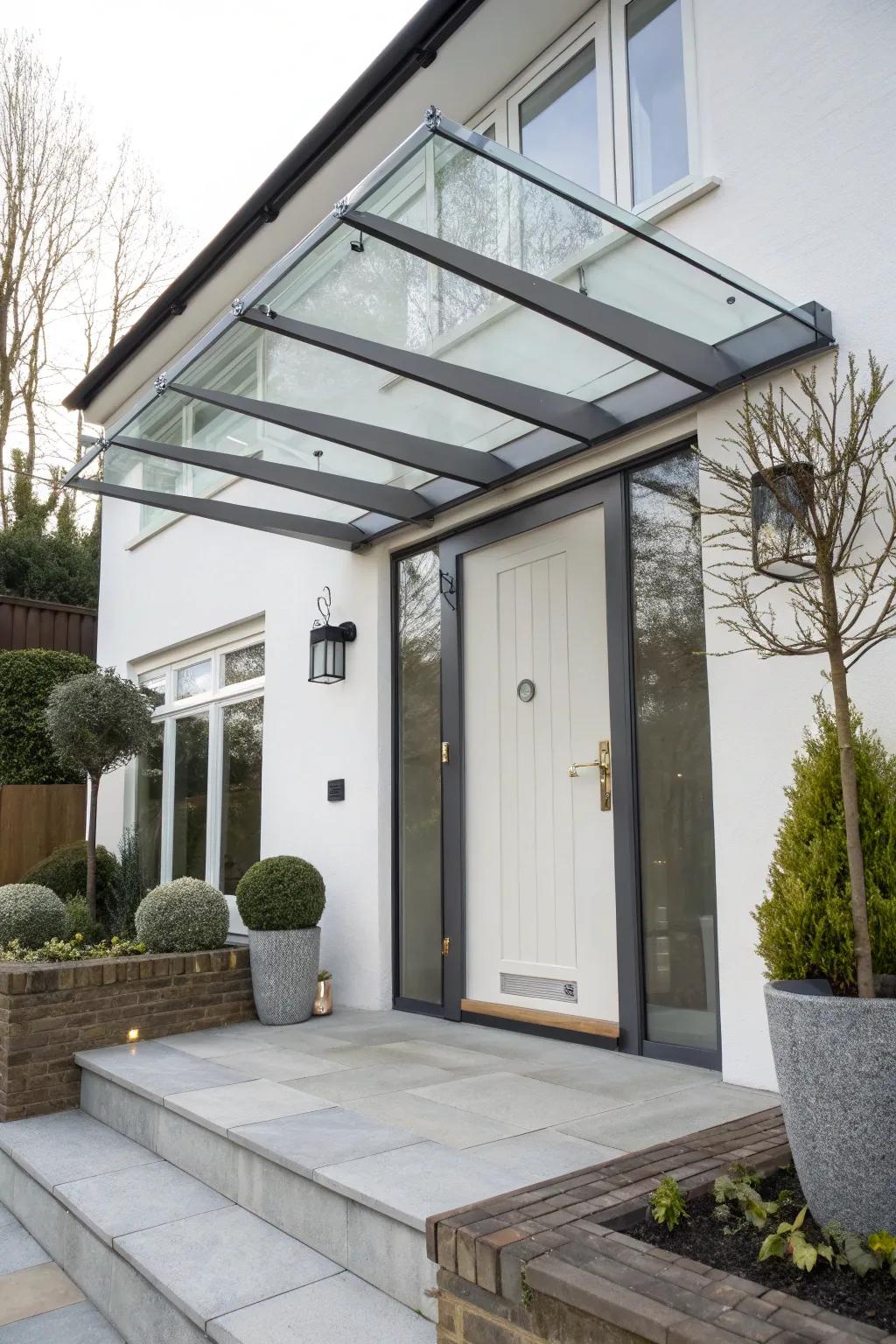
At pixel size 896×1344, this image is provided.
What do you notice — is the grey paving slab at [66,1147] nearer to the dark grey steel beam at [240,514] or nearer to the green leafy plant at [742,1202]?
the green leafy plant at [742,1202]

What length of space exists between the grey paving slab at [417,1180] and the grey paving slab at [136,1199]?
701mm

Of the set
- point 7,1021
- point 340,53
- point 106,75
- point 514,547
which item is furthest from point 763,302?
point 106,75

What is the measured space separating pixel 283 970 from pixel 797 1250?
3539 mm

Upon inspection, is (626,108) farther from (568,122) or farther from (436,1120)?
(436,1120)

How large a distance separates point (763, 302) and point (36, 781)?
7.96 meters

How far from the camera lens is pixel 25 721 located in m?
9.40

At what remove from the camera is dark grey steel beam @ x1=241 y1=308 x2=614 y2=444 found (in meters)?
3.55

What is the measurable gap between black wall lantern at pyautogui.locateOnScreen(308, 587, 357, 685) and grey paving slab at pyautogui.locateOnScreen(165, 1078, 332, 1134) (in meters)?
2.53

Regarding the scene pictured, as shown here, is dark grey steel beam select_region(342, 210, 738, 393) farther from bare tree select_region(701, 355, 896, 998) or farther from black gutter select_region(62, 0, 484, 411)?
black gutter select_region(62, 0, 484, 411)

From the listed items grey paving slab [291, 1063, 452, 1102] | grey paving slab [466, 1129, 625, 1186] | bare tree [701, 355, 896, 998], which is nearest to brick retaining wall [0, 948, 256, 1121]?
grey paving slab [291, 1063, 452, 1102]

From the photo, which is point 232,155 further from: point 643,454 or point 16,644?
point 643,454

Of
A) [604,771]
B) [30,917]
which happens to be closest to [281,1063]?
[604,771]

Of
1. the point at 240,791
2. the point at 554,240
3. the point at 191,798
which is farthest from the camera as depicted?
the point at 191,798

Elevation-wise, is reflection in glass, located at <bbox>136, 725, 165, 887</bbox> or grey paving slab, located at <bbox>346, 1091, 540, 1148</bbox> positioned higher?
reflection in glass, located at <bbox>136, 725, 165, 887</bbox>
